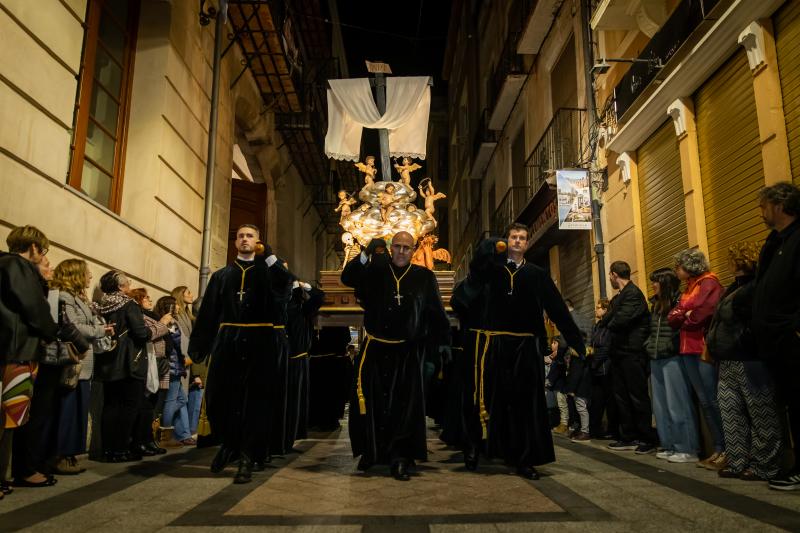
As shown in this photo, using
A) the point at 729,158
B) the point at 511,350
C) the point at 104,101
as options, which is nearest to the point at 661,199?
the point at 729,158

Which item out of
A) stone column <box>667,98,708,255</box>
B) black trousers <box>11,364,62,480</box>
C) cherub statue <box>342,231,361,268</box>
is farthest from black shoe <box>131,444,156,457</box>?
stone column <box>667,98,708,255</box>

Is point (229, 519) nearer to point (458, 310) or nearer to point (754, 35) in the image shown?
point (458, 310)

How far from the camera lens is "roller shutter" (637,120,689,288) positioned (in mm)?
7844

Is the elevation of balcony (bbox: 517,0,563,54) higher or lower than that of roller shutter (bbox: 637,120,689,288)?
higher

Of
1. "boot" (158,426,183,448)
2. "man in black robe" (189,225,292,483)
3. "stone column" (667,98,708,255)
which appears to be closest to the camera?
"man in black robe" (189,225,292,483)

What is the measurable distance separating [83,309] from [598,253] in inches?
305

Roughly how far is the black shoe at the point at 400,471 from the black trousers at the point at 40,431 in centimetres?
252

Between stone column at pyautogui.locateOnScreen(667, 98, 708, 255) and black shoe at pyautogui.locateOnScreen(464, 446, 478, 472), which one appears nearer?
black shoe at pyautogui.locateOnScreen(464, 446, 478, 472)

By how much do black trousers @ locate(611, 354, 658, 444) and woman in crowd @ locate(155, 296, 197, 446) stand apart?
4.88m

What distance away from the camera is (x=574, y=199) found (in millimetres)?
10008

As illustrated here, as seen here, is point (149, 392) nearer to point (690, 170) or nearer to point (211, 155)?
point (211, 155)

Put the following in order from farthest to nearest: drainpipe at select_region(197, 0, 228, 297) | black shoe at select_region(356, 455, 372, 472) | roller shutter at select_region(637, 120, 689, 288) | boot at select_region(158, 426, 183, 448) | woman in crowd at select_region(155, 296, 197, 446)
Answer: drainpipe at select_region(197, 0, 228, 297) < roller shutter at select_region(637, 120, 689, 288) < boot at select_region(158, 426, 183, 448) < woman in crowd at select_region(155, 296, 197, 446) < black shoe at select_region(356, 455, 372, 472)

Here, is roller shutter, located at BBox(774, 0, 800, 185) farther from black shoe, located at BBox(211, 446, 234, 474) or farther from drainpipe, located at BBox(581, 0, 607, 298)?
black shoe, located at BBox(211, 446, 234, 474)

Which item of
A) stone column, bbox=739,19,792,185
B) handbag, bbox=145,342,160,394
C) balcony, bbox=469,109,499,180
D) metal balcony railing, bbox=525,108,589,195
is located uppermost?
balcony, bbox=469,109,499,180
